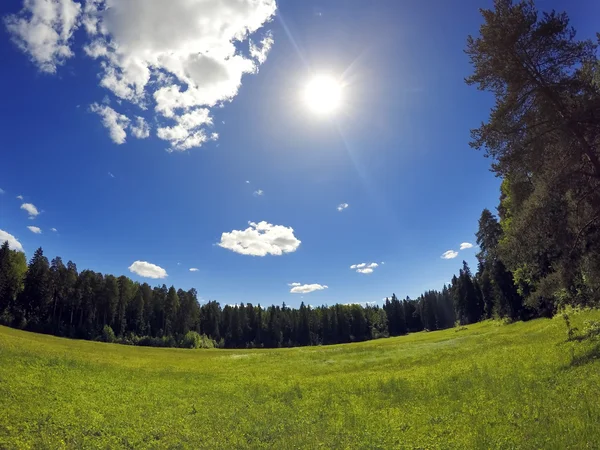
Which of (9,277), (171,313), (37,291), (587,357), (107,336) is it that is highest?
(9,277)

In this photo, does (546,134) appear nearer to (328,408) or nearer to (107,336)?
(328,408)

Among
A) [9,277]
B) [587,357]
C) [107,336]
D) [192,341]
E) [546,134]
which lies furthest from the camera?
[192,341]

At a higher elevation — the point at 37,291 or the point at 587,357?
the point at 37,291

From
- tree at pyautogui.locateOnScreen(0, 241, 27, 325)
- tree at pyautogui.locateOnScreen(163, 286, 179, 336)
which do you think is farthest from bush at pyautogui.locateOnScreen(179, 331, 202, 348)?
tree at pyautogui.locateOnScreen(0, 241, 27, 325)

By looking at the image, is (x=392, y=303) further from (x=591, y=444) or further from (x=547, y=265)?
(x=591, y=444)

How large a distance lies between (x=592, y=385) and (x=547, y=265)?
8239 mm

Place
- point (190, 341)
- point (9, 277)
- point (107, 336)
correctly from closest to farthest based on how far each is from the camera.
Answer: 1. point (9, 277)
2. point (107, 336)
3. point (190, 341)

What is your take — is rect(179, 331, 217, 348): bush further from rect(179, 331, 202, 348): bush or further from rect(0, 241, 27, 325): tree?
rect(0, 241, 27, 325): tree

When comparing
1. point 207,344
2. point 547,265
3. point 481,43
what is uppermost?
point 481,43

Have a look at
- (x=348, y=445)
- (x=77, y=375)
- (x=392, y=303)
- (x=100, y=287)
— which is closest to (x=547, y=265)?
(x=348, y=445)

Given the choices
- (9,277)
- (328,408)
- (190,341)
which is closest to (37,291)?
(9,277)

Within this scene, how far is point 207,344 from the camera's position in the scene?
10575 centimetres

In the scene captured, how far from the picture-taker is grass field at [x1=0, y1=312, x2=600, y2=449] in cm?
1235

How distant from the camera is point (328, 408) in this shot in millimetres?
19391
